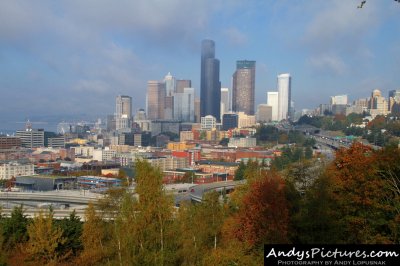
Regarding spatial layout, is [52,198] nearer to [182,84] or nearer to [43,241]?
[43,241]

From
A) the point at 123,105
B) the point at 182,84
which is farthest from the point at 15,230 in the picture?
the point at 182,84

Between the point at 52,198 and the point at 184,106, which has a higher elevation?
the point at 184,106

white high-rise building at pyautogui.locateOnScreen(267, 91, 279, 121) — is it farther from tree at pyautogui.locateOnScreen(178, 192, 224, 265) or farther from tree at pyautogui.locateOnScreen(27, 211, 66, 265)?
tree at pyautogui.locateOnScreen(27, 211, 66, 265)

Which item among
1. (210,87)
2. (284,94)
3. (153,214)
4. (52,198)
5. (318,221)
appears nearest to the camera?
(318,221)

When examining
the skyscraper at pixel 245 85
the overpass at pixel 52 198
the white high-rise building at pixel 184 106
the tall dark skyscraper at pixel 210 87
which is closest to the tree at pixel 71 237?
the overpass at pixel 52 198

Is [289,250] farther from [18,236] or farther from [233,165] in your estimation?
[233,165]
